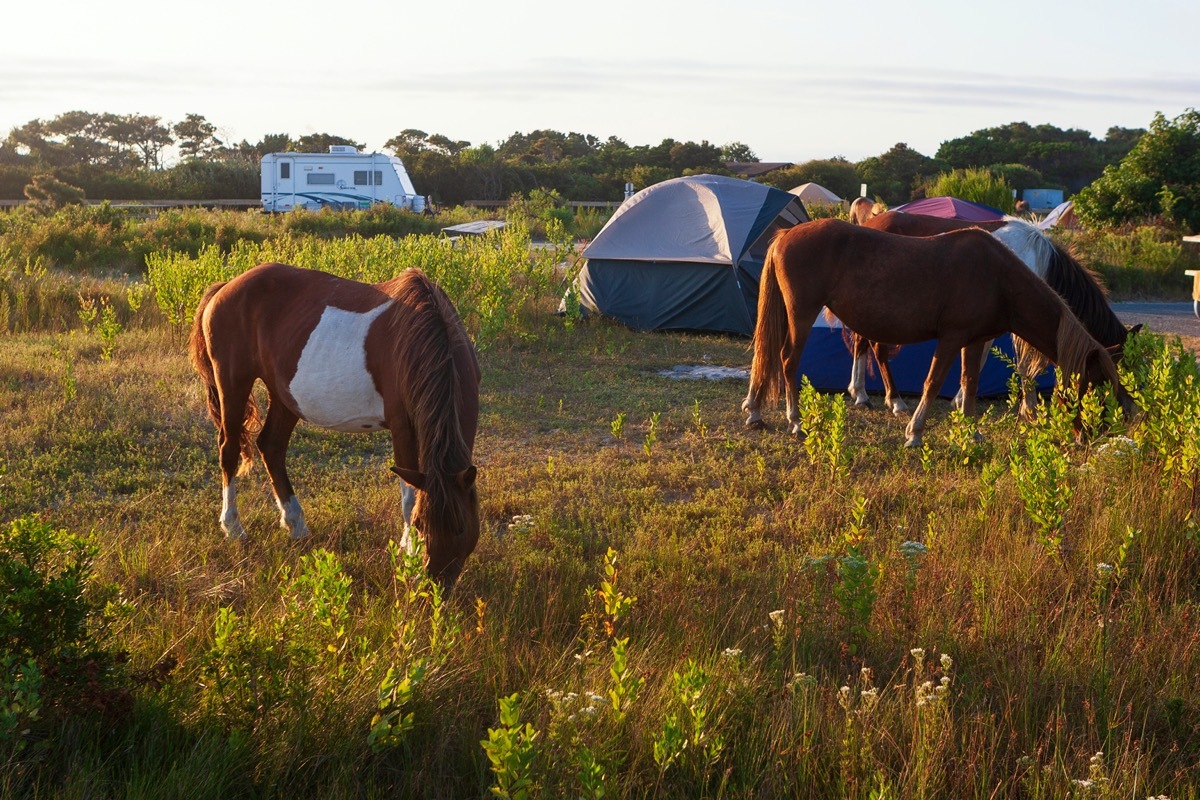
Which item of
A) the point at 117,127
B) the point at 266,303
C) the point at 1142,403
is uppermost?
the point at 117,127

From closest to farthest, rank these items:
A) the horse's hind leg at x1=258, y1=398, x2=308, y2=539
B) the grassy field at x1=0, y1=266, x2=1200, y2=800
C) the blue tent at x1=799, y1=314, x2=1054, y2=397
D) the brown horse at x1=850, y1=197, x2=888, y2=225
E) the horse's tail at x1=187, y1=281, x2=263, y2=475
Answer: the grassy field at x1=0, y1=266, x2=1200, y2=800, the horse's hind leg at x1=258, y1=398, x2=308, y2=539, the horse's tail at x1=187, y1=281, x2=263, y2=475, the blue tent at x1=799, y1=314, x2=1054, y2=397, the brown horse at x1=850, y1=197, x2=888, y2=225

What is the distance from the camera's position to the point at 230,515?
16.2 ft

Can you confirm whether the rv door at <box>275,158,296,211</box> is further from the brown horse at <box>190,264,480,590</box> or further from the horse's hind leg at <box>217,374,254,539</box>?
the horse's hind leg at <box>217,374,254,539</box>

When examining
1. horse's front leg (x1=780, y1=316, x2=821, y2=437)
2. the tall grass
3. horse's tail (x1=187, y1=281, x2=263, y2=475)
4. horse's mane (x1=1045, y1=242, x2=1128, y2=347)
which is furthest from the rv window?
horse's tail (x1=187, y1=281, x2=263, y2=475)

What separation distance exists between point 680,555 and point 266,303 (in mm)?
2311

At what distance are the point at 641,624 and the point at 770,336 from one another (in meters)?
4.11

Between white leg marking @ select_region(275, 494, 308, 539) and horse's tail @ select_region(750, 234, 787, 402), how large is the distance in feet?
11.8

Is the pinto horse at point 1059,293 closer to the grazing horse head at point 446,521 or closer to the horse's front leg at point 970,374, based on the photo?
the horse's front leg at point 970,374

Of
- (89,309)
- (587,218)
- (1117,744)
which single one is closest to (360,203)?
(587,218)

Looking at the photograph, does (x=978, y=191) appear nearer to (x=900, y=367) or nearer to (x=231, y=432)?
(x=900, y=367)

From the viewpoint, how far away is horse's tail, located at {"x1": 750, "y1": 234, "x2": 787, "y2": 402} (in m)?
7.37

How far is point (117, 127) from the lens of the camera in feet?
169

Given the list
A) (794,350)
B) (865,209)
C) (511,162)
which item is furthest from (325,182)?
(794,350)

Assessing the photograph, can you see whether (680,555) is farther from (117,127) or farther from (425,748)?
(117,127)
